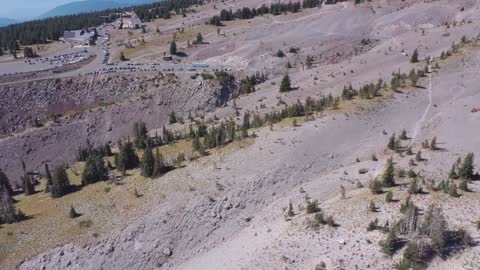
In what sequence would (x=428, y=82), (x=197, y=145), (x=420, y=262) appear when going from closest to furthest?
1. (x=420, y=262)
2. (x=197, y=145)
3. (x=428, y=82)

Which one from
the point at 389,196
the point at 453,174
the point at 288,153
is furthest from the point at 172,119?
the point at 453,174

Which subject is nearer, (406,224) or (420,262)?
(420,262)

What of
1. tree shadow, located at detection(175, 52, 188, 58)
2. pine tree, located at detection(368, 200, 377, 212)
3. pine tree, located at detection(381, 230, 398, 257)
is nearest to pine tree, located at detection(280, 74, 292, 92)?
tree shadow, located at detection(175, 52, 188, 58)

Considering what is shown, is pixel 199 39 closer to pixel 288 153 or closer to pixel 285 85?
pixel 285 85

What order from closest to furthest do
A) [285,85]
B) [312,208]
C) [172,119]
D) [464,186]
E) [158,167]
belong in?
[464,186] < [312,208] < [158,167] < [285,85] < [172,119]

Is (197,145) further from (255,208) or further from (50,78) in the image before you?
(50,78)

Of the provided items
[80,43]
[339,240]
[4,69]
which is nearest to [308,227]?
[339,240]

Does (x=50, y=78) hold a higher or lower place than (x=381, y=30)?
lower

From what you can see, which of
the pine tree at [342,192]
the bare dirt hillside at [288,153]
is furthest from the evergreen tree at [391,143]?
the pine tree at [342,192]

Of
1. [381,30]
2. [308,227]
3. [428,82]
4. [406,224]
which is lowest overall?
[308,227]

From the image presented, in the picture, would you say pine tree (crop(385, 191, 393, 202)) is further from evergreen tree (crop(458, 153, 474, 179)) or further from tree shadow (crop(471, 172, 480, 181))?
tree shadow (crop(471, 172, 480, 181))

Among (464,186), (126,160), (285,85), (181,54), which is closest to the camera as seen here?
(464,186)
